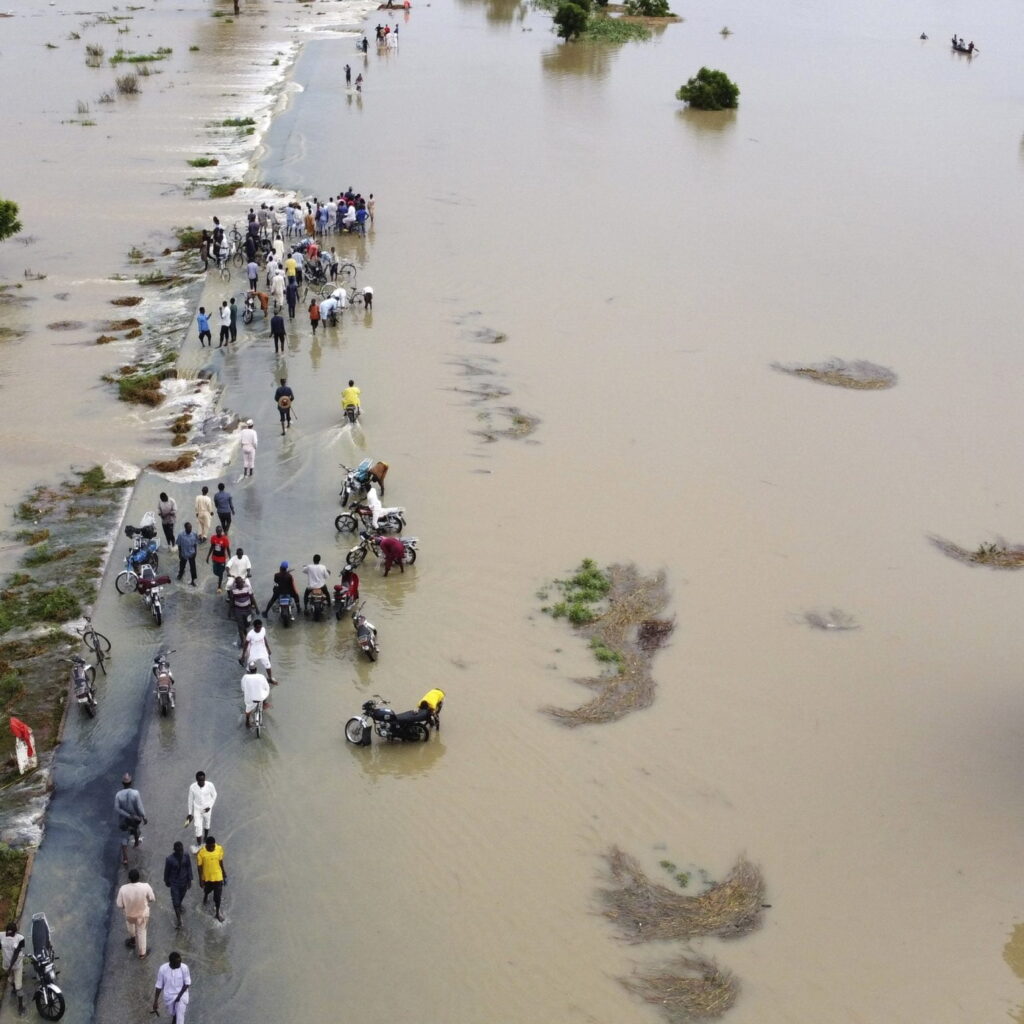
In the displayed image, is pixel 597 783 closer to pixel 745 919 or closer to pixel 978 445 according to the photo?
pixel 745 919

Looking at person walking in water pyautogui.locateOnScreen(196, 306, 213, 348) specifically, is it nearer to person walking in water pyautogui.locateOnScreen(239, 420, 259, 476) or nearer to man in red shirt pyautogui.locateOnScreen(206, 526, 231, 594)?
person walking in water pyautogui.locateOnScreen(239, 420, 259, 476)

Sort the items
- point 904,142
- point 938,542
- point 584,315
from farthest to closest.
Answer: point 904,142, point 584,315, point 938,542

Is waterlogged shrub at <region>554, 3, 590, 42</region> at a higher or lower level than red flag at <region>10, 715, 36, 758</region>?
higher

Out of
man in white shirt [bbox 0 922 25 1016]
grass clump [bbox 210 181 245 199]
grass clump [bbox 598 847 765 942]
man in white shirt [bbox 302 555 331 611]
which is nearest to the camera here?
man in white shirt [bbox 0 922 25 1016]

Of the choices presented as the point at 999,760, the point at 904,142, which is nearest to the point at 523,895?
the point at 999,760

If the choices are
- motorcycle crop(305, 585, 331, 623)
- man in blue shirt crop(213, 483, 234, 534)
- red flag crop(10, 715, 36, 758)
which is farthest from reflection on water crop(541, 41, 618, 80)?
red flag crop(10, 715, 36, 758)

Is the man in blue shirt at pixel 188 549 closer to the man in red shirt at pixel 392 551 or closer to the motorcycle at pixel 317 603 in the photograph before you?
the motorcycle at pixel 317 603

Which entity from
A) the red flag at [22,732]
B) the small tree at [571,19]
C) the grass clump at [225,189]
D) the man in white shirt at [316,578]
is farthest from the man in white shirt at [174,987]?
the small tree at [571,19]
